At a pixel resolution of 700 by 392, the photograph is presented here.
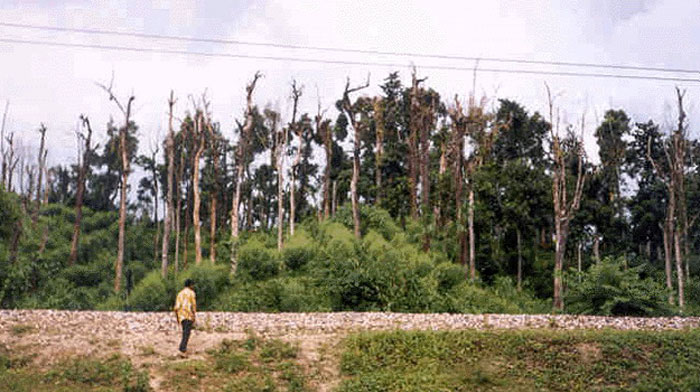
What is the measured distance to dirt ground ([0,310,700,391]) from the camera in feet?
44.5

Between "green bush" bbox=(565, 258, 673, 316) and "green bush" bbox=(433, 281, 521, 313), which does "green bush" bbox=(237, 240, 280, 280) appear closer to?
"green bush" bbox=(433, 281, 521, 313)

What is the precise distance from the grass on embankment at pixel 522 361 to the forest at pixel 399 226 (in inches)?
178

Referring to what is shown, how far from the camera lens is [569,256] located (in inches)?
1492

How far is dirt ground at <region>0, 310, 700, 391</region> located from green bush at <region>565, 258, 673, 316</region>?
4.97 ft

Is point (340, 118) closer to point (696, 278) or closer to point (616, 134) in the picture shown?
point (616, 134)

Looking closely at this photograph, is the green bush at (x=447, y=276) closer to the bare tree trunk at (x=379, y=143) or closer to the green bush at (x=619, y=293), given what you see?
the green bush at (x=619, y=293)

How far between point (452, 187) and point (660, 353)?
1882 centimetres

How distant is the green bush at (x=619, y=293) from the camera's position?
1786 centimetres

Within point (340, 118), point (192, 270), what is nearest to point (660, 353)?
point (192, 270)

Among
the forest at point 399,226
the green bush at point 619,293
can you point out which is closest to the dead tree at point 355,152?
the forest at point 399,226

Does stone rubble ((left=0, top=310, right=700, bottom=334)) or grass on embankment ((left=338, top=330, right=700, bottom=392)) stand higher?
stone rubble ((left=0, top=310, right=700, bottom=334))

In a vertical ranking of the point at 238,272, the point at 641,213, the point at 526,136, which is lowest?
the point at 238,272

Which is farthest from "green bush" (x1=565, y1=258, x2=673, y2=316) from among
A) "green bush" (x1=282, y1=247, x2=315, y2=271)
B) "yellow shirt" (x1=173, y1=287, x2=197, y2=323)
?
"yellow shirt" (x1=173, y1=287, x2=197, y2=323)

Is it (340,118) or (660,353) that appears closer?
(660,353)
